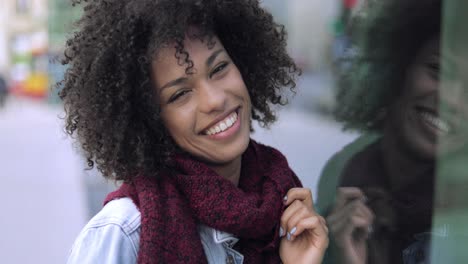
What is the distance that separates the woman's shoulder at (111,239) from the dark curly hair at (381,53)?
3.67 feet

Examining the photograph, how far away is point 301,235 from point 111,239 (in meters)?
0.50

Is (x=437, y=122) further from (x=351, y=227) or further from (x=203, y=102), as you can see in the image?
(x=203, y=102)

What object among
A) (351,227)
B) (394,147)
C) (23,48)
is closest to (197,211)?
(351,227)

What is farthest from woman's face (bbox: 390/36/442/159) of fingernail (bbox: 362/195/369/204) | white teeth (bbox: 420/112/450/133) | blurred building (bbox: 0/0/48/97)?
blurred building (bbox: 0/0/48/97)

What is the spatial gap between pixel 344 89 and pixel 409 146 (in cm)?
71

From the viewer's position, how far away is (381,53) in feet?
7.77

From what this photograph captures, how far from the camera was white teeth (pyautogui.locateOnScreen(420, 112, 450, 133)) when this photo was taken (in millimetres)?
1979

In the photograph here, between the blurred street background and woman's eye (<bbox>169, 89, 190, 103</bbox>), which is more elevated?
woman's eye (<bbox>169, 89, 190, 103</bbox>)

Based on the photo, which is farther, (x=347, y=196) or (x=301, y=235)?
(x=347, y=196)

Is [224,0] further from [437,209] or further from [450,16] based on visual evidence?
[437,209]

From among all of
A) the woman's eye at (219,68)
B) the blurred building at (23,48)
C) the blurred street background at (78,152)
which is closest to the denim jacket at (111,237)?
the woman's eye at (219,68)

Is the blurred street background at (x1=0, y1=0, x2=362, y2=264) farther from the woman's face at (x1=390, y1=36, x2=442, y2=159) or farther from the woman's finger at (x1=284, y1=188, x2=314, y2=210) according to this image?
the woman's finger at (x1=284, y1=188, x2=314, y2=210)

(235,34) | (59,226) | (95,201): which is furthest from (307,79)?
(235,34)

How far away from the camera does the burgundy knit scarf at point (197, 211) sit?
144 centimetres
